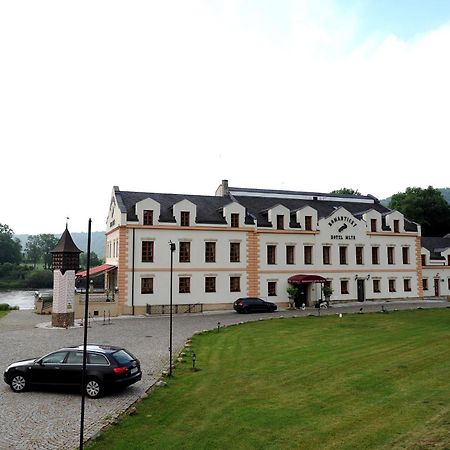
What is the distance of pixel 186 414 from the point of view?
12156 millimetres

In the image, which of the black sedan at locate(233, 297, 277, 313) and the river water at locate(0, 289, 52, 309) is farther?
the river water at locate(0, 289, 52, 309)

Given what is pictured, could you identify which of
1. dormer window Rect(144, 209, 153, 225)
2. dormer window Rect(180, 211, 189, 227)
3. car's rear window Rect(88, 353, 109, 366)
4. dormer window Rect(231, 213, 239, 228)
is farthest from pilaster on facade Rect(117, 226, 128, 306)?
car's rear window Rect(88, 353, 109, 366)

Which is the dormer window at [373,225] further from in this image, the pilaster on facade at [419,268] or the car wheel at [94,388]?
the car wheel at [94,388]

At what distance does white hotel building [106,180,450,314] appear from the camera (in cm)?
3988

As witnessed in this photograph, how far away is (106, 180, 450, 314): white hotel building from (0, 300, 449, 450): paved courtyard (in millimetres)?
3337

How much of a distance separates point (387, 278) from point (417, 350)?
99.7 ft

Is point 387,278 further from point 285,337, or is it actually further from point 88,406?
point 88,406

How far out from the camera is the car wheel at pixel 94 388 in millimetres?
14070

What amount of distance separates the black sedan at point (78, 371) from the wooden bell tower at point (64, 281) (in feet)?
57.4

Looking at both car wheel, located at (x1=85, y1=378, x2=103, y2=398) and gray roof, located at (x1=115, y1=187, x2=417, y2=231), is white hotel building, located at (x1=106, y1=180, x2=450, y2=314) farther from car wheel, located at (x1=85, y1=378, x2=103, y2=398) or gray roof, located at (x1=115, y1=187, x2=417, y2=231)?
A: car wheel, located at (x1=85, y1=378, x2=103, y2=398)

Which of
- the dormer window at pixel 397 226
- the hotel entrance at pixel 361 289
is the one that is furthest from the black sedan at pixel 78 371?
the dormer window at pixel 397 226

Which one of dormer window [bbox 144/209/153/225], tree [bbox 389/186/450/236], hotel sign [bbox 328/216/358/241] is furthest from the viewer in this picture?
tree [bbox 389/186/450/236]

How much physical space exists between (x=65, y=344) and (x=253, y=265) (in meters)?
22.2

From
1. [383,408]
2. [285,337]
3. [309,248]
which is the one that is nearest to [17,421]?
[383,408]
